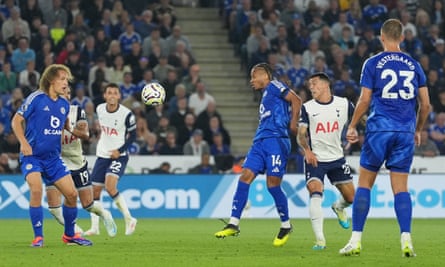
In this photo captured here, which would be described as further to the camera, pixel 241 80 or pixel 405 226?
pixel 241 80

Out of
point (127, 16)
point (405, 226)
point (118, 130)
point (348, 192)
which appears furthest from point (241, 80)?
point (405, 226)

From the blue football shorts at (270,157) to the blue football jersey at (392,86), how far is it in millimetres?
2787

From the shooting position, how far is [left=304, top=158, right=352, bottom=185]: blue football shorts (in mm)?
15344

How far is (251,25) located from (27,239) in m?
14.5

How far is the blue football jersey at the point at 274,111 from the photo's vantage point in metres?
15.5

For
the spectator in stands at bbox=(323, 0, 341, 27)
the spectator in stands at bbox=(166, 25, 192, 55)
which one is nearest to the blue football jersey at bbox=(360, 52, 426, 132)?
the spectator in stands at bbox=(166, 25, 192, 55)

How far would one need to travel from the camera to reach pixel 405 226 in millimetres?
12609

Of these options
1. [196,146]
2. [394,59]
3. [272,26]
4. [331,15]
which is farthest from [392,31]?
[331,15]

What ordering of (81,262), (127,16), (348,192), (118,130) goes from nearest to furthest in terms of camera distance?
(81,262)
(348,192)
(118,130)
(127,16)

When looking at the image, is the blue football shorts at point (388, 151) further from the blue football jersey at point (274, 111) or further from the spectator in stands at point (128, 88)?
the spectator in stands at point (128, 88)

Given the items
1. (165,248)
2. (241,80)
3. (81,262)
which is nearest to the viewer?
(81,262)

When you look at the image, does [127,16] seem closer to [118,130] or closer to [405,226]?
[118,130]

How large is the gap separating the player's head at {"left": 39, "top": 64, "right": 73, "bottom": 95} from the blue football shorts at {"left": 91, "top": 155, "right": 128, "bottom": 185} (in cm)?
383

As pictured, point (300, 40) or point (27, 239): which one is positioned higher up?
point (300, 40)
